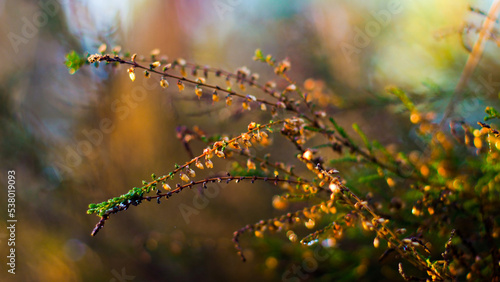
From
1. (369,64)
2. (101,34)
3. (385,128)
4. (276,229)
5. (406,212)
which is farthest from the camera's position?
(369,64)

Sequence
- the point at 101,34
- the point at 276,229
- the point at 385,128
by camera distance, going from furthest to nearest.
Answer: the point at 385,128, the point at 101,34, the point at 276,229

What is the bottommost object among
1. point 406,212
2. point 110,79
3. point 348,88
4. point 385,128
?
point 406,212

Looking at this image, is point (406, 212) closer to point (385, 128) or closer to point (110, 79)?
point (385, 128)

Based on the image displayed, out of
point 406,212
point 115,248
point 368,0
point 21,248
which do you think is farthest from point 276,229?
point 368,0

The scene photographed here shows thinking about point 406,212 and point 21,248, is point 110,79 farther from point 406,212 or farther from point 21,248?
point 406,212

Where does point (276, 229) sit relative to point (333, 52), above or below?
below

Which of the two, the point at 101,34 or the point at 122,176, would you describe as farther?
the point at 122,176

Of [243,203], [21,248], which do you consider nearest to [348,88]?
[243,203]
